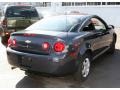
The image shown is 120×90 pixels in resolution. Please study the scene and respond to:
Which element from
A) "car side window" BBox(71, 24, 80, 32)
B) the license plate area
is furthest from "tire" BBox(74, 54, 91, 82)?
the license plate area

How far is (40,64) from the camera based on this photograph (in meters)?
4.96

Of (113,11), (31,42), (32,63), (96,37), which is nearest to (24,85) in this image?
(32,63)

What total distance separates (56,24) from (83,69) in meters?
1.26

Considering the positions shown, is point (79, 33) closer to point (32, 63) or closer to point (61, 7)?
point (32, 63)

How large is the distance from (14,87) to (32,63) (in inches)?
27.0

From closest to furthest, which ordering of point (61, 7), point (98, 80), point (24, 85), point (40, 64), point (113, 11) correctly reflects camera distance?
point (40, 64)
point (24, 85)
point (98, 80)
point (113, 11)
point (61, 7)

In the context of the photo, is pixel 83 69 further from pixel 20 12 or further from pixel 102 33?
pixel 20 12

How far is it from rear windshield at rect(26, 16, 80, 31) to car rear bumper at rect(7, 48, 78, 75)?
0.92 meters

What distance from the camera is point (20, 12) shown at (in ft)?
34.6

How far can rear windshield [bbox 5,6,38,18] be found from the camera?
10.3 m

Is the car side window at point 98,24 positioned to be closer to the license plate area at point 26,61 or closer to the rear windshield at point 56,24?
the rear windshield at point 56,24

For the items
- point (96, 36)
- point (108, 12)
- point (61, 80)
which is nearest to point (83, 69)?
point (61, 80)

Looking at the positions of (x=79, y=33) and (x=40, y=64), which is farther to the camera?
(x=79, y=33)

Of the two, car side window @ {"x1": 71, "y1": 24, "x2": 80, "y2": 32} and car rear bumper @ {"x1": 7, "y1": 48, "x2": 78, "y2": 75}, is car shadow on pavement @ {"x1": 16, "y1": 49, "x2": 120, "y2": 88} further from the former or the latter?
car side window @ {"x1": 71, "y1": 24, "x2": 80, "y2": 32}
